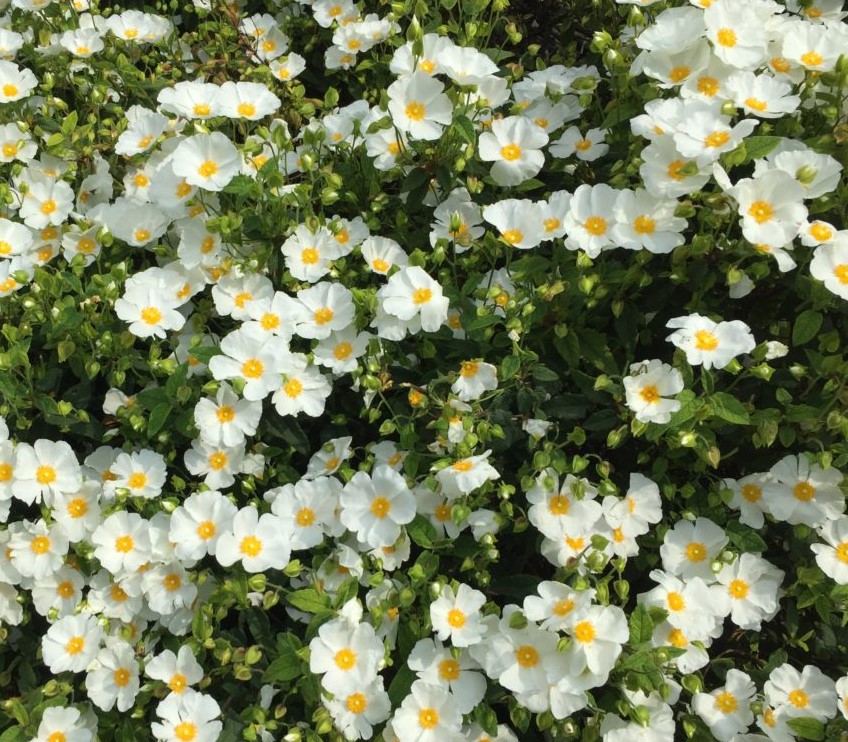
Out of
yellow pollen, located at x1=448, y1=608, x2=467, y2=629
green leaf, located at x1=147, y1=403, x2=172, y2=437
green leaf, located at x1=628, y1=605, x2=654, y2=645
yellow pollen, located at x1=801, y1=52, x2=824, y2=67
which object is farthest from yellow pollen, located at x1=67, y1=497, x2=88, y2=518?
yellow pollen, located at x1=801, y1=52, x2=824, y2=67

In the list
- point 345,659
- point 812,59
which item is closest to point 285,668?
point 345,659

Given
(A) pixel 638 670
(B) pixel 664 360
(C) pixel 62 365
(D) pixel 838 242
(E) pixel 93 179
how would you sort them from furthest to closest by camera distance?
(E) pixel 93 179, (C) pixel 62 365, (B) pixel 664 360, (D) pixel 838 242, (A) pixel 638 670

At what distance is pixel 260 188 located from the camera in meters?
2.11

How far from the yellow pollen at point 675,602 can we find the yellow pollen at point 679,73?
1214 mm

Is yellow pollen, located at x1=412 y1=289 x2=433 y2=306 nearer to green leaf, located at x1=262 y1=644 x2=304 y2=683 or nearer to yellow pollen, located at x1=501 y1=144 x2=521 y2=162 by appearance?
yellow pollen, located at x1=501 y1=144 x2=521 y2=162

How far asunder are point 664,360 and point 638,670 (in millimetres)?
796

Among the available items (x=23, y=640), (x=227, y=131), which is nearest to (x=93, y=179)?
(x=227, y=131)

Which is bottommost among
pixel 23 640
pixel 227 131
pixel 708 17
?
pixel 23 640

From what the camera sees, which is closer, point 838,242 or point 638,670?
point 638,670

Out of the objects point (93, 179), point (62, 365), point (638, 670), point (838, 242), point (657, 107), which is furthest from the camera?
point (93, 179)

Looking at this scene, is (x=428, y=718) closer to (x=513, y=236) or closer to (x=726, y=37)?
(x=513, y=236)

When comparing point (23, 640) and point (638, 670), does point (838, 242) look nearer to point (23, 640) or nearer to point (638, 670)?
point (638, 670)

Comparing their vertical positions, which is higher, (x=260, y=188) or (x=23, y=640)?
(x=260, y=188)

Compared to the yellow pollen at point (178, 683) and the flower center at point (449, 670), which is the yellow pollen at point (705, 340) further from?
the yellow pollen at point (178, 683)
